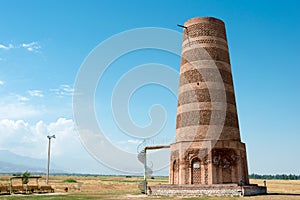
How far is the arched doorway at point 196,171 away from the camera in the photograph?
938 inches

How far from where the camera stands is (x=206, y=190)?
21812 millimetres

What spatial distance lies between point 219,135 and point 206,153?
1.71 meters

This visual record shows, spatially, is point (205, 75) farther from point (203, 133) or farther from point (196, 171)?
point (196, 171)

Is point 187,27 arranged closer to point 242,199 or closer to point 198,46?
point 198,46

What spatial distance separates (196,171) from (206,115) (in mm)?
4122

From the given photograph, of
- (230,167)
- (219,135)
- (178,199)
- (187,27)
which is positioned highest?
(187,27)

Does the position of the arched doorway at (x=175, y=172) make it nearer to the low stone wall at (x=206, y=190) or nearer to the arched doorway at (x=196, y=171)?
the arched doorway at (x=196, y=171)

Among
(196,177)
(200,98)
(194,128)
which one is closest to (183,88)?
(200,98)

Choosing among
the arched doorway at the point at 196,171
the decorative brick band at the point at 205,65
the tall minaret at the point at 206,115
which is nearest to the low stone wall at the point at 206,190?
the tall minaret at the point at 206,115

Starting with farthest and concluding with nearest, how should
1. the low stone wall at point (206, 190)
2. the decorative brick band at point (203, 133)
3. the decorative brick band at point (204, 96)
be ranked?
the decorative brick band at point (204, 96), the decorative brick band at point (203, 133), the low stone wall at point (206, 190)

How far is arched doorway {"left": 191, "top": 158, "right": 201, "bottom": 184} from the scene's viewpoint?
78.2 feet

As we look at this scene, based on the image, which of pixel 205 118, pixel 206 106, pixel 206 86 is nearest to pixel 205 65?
pixel 206 86

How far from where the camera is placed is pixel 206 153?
23875 millimetres

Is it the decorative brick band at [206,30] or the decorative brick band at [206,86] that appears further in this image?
the decorative brick band at [206,30]
